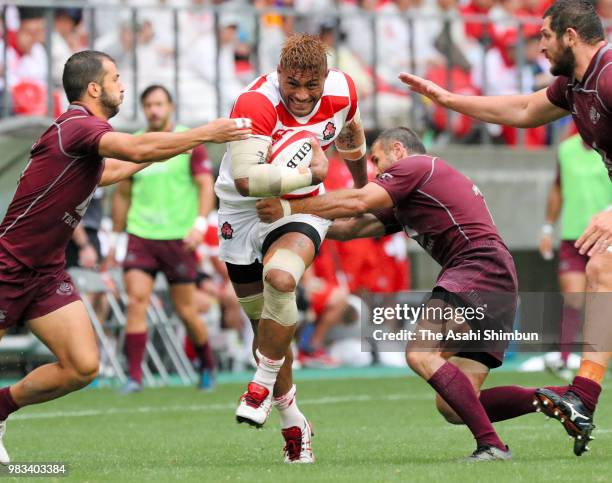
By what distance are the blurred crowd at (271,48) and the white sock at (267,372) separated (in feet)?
27.8

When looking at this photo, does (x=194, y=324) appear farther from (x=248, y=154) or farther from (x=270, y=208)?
(x=248, y=154)

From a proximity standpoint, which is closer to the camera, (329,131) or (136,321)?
(329,131)

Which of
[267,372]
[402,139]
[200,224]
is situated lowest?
[200,224]

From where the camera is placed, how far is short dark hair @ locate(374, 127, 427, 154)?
8.23 metres

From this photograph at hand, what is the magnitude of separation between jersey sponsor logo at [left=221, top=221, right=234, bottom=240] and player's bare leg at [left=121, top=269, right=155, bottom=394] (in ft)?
16.9

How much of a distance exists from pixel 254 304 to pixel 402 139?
51.9 inches

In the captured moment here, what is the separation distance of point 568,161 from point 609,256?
276 inches

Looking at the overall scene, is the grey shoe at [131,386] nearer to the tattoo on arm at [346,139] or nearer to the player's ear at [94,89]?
the tattoo on arm at [346,139]

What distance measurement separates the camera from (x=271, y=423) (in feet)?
35.3

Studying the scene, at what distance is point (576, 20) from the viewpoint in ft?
25.7

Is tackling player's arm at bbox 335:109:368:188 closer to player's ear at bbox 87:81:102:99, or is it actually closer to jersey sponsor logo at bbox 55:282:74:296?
player's ear at bbox 87:81:102:99

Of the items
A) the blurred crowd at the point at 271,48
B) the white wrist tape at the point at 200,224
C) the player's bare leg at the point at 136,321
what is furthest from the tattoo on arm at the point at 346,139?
the blurred crowd at the point at 271,48

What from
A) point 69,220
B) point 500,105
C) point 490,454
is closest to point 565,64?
point 500,105

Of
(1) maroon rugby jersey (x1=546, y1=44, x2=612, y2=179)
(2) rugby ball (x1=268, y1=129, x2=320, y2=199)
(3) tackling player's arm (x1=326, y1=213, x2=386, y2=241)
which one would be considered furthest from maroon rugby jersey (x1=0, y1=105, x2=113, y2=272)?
(1) maroon rugby jersey (x1=546, y1=44, x2=612, y2=179)
